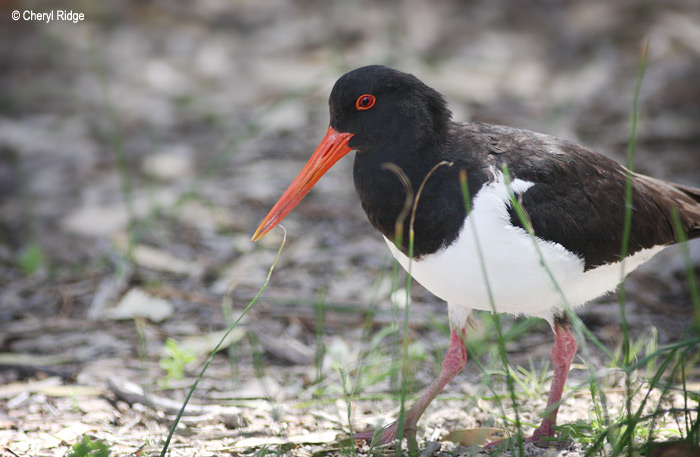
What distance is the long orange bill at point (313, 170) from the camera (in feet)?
11.7

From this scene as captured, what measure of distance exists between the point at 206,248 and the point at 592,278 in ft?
9.20

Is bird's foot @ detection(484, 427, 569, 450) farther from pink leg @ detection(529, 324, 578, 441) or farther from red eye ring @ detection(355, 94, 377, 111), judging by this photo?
red eye ring @ detection(355, 94, 377, 111)

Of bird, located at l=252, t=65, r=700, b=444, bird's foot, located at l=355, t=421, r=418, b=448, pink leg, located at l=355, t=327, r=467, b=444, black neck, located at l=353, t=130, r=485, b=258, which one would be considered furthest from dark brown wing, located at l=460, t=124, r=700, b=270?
bird's foot, located at l=355, t=421, r=418, b=448

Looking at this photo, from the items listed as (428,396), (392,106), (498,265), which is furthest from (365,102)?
(428,396)

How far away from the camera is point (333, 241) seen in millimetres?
5418

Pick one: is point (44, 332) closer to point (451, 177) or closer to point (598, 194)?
point (451, 177)

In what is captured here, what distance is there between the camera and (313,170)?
3615mm

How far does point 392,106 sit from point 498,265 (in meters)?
0.83

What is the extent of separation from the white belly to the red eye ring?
63 cm

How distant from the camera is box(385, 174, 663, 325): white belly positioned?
3.13 m

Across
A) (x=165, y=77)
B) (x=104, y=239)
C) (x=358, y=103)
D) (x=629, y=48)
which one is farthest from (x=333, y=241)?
(x=629, y=48)

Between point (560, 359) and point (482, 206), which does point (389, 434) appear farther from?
point (482, 206)

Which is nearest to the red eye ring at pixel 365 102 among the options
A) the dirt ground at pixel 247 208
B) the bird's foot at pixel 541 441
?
the dirt ground at pixel 247 208

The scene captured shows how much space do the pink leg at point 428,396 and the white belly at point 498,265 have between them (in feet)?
1.41
